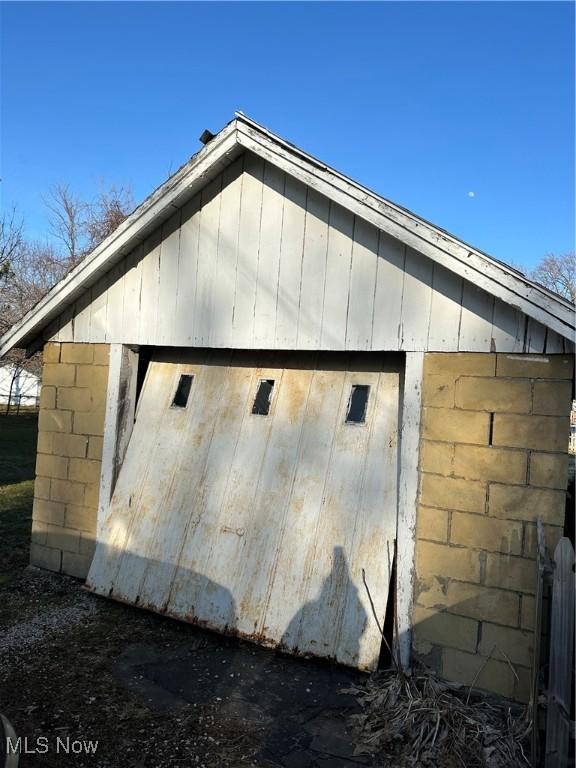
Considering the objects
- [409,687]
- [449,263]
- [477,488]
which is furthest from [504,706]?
[449,263]

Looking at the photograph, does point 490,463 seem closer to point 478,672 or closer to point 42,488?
point 478,672

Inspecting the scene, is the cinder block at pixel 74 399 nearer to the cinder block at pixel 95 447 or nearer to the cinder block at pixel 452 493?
the cinder block at pixel 95 447

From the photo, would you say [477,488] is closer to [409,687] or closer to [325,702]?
[409,687]

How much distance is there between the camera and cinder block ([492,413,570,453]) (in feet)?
12.4

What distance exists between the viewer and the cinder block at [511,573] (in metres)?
3.81

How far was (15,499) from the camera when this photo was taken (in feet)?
32.3

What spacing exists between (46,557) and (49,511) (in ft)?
1.66

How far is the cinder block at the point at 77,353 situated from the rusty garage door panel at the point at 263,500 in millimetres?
729

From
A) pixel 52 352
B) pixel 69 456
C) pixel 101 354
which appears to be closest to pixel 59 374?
pixel 52 352

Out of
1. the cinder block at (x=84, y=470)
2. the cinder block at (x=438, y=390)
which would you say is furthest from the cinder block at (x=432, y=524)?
the cinder block at (x=84, y=470)

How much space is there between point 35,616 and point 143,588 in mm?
979

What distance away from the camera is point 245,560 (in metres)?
4.90

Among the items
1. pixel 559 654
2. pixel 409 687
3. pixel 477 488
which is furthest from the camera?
pixel 477 488

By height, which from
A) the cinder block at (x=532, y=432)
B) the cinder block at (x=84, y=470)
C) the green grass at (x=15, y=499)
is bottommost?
the green grass at (x=15, y=499)
